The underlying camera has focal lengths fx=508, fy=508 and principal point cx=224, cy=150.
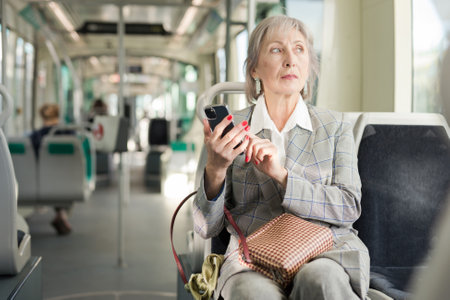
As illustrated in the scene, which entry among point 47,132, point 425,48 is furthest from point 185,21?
point 425,48

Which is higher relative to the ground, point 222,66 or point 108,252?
point 222,66

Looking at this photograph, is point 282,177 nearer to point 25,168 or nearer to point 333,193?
point 333,193

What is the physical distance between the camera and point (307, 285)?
1317 mm

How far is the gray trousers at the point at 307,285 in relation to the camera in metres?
1.31

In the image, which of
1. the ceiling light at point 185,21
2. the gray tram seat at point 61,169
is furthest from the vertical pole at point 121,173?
the ceiling light at point 185,21

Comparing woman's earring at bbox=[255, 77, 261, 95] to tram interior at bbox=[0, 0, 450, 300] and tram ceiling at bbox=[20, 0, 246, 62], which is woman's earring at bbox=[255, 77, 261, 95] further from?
tram ceiling at bbox=[20, 0, 246, 62]

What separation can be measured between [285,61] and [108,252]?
140 inches

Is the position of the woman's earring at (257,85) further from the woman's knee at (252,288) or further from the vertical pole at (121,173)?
the vertical pole at (121,173)

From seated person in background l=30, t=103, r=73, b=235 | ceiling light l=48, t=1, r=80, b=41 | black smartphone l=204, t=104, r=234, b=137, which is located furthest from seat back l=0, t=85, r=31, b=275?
ceiling light l=48, t=1, r=80, b=41

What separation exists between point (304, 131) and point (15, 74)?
7.29 m

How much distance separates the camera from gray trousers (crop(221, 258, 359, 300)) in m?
1.31

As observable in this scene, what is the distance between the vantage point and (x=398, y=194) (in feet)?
6.73

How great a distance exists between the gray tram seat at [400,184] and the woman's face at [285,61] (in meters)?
0.51

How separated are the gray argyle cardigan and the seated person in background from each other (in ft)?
13.0
